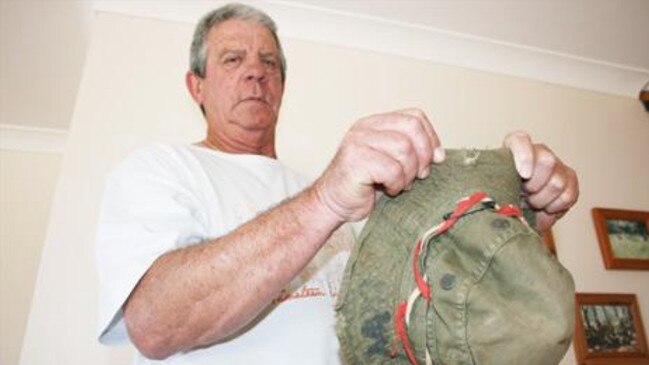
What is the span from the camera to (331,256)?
85 cm

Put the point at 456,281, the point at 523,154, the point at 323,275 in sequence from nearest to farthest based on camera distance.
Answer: the point at 456,281
the point at 523,154
the point at 323,275

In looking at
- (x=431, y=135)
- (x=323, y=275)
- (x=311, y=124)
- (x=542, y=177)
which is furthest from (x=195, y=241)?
(x=311, y=124)

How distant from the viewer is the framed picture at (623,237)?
1.71 m

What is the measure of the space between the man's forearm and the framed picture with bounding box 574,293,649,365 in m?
1.35

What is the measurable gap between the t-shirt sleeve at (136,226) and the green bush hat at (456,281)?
0.25 meters

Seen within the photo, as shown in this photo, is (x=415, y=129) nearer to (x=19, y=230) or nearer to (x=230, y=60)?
(x=230, y=60)

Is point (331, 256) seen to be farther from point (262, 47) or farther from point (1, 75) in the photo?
point (1, 75)

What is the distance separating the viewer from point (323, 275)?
0.80 meters

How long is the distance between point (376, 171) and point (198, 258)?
232 millimetres

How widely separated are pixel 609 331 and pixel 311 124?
1242 mm

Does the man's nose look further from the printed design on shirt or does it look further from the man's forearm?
the man's forearm

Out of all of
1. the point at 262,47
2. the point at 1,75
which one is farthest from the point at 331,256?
the point at 1,75

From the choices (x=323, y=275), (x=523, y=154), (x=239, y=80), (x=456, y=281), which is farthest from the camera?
(x=239, y=80)

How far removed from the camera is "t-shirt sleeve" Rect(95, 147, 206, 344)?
1.92 ft
